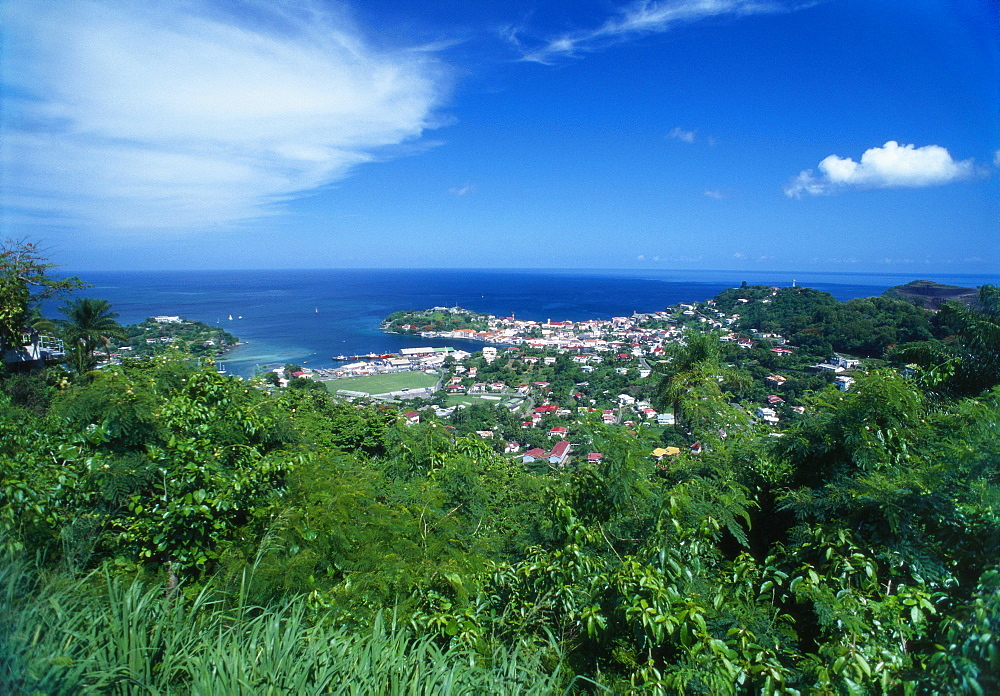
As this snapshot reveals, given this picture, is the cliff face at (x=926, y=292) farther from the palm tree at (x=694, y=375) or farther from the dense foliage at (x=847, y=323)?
the palm tree at (x=694, y=375)

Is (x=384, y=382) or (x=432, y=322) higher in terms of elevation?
(x=432, y=322)

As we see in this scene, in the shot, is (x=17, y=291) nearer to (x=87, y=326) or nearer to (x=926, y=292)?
(x=87, y=326)

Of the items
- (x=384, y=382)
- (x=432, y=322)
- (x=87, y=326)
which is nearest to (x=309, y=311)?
(x=432, y=322)

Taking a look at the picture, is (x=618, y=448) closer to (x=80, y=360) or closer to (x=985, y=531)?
(x=985, y=531)

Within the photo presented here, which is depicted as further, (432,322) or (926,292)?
(432,322)

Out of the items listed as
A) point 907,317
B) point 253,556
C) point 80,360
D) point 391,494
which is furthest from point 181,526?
point 80,360

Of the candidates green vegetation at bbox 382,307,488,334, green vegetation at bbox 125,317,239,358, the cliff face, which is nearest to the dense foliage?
the cliff face

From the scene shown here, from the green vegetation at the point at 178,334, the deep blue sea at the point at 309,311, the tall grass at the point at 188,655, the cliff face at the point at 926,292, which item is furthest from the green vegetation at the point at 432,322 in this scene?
the tall grass at the point at 188,655
